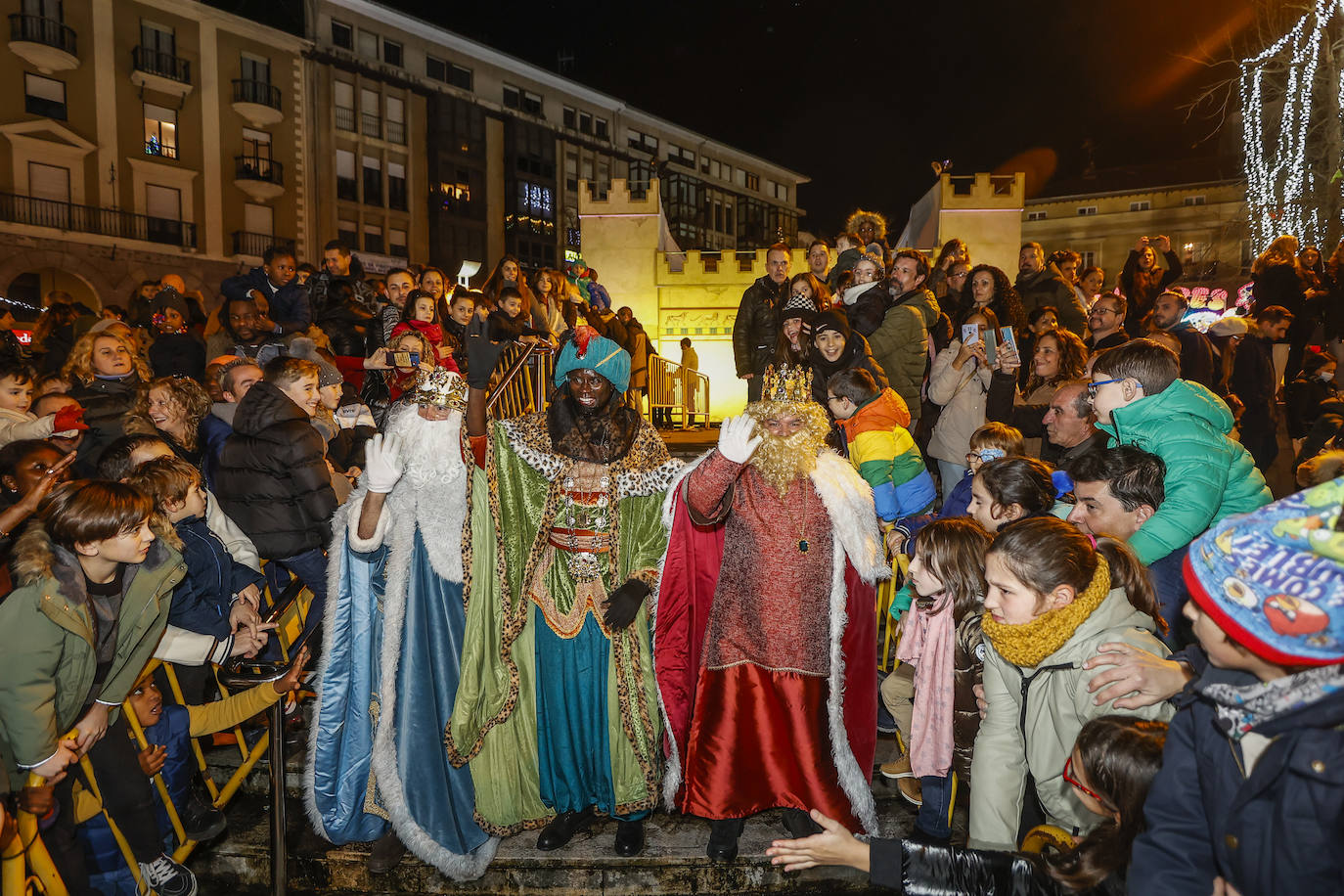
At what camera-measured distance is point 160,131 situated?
81.6 feet

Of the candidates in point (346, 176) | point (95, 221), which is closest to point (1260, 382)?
point (95, 221)

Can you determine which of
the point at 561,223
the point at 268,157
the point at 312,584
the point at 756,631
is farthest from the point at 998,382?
the point at 561,223

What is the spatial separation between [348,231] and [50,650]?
3141 centimetres

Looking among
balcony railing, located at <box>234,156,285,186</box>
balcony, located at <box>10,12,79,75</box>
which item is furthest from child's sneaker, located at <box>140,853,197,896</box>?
balcony railing, located at <box>234,156,285,186</box>

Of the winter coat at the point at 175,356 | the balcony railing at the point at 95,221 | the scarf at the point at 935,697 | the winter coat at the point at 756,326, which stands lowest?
the scarf at the point at 935,697

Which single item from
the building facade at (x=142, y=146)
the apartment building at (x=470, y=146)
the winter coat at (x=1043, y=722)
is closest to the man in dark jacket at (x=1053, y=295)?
the winter coat at (x=1043, y=722)

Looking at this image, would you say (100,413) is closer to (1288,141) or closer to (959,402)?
(959,402)

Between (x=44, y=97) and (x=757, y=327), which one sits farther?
(x=44, y=97)

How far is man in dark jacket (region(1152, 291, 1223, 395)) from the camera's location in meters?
6.19

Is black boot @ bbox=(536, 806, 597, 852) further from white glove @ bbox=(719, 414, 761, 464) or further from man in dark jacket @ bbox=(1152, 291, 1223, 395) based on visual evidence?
man in dark jacket @ bbox=(1152, 291, 1223, 395)

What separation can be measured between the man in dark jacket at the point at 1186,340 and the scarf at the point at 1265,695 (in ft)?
17.7

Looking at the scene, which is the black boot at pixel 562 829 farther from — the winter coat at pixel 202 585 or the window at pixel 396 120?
the window at pixel 396 120

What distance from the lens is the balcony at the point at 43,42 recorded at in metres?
21.5

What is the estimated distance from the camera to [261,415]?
4.41m
